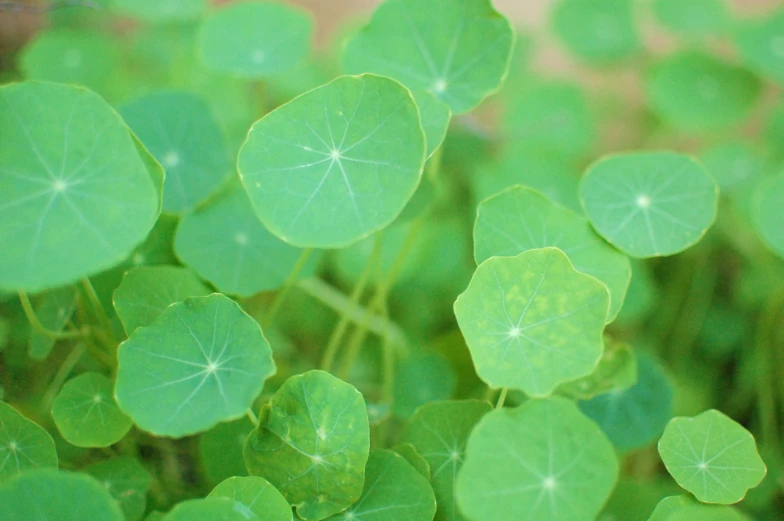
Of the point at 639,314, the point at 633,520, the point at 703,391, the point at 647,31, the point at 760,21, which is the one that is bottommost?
the point at 703,391

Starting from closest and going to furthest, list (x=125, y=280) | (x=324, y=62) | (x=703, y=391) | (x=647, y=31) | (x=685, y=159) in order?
(x=125, y=280) < (x=685, y=159) < (x=703, y=391) < (x=324, y=62) < (x=647, y=31)

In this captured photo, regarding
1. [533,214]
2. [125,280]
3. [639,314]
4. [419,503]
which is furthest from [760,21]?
[125,280]

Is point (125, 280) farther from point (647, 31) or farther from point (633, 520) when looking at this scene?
point (647, 31)

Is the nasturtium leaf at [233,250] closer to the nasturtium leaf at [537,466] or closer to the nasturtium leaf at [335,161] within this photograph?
the nasturtium leaf at [335,161]

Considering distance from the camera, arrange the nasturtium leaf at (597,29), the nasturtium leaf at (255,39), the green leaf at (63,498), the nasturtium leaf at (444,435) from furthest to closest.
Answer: the nasturtium leaf at (597,29) < the nasturtium leaf at (255,39) < the nasturtium leaf at (444,435) < the green leaf at (63,498)

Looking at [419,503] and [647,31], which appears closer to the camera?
[419,503]

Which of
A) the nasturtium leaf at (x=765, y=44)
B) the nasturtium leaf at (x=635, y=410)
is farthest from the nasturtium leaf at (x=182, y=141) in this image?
the nasturtium leaf at (x=765, y=44)

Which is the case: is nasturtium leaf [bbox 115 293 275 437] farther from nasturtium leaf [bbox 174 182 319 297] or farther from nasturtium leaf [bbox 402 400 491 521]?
nasturtium leaf [bbox 402 400 491 521]
